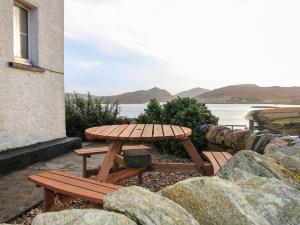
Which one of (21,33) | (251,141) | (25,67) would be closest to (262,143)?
(251,141)

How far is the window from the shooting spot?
249 inches

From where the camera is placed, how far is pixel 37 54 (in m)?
6.71

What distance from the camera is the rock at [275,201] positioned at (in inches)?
81.5

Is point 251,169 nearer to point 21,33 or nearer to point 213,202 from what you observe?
point 213,202

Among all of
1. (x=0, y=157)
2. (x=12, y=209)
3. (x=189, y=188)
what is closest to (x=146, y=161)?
(x=12, y=209)

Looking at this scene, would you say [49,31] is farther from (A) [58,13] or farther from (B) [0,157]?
(B) [0,157]

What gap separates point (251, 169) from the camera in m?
2.86

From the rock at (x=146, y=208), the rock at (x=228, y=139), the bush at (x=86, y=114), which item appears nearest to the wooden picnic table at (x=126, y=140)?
the rock at (x=228, y=139)

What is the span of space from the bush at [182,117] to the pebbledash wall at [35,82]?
92.8 inches

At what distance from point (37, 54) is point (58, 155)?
214 cm

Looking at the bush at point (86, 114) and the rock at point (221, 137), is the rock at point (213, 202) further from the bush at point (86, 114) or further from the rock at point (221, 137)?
the bush at point (86, 114)

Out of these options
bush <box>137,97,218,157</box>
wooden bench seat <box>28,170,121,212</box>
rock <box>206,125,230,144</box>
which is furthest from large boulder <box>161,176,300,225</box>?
bush <box>137,97,218,157</box>

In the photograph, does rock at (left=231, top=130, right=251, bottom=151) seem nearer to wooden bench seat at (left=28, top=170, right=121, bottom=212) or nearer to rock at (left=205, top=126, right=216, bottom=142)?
rock at (left=205, top=126, right=216, bottom=142)

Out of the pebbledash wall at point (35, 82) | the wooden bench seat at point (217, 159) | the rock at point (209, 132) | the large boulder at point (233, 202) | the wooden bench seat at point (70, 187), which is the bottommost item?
the wooden bench seat at point (70, 187)
